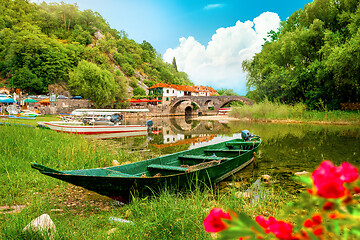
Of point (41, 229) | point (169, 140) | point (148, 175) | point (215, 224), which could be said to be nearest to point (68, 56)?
point (169, 140)

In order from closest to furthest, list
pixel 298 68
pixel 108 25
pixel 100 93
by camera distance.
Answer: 1. pixel 298 68
2. pixel 100 93
3. pixel 108 25

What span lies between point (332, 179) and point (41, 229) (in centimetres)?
349

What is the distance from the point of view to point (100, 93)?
39531 mm

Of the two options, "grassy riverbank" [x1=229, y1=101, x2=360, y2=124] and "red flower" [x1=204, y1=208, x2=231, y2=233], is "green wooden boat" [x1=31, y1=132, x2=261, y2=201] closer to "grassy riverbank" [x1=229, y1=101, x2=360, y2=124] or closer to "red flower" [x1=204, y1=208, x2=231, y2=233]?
"red flower" [x1=204, y1=208, x2=231, y2=233]

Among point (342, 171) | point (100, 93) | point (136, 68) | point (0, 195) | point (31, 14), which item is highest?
point (31, 14)

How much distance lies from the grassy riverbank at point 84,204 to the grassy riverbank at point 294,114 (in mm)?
20657

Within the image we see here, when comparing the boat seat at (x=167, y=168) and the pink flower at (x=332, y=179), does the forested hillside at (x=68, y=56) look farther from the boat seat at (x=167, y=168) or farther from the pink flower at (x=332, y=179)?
the pink flower at (x=332, y=179)

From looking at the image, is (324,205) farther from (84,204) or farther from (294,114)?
(294,114)

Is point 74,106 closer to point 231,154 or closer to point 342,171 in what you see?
point 231,154

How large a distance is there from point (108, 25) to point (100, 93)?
75.2 meters

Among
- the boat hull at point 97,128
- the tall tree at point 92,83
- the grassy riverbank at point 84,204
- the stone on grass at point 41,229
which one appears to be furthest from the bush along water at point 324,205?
the tall tree at point 92,83

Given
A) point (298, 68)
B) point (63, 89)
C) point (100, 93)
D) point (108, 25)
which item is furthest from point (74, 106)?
point (108, 25)

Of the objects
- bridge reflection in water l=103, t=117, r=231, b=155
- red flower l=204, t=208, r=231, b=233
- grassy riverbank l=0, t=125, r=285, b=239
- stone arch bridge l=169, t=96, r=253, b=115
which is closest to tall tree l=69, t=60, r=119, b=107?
stone arch bridge l=169, t=96, r=253, b=115

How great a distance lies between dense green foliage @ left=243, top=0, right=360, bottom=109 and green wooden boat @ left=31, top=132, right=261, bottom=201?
53.1ft
